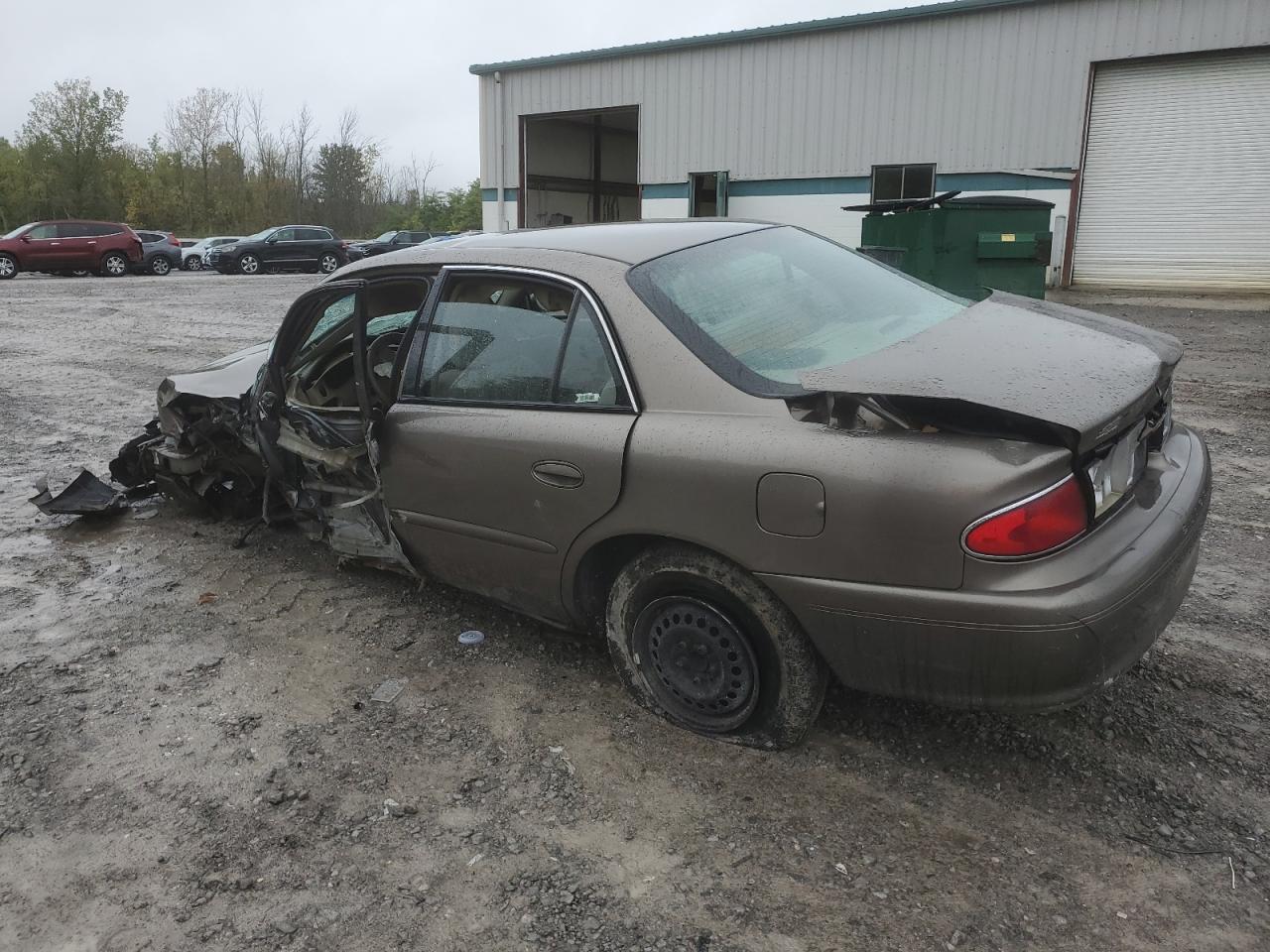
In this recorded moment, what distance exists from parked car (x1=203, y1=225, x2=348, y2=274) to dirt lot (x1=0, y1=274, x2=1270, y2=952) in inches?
1142

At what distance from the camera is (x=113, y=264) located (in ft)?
90.2

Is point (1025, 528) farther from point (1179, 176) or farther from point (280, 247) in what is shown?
Answer: point (280, 247)

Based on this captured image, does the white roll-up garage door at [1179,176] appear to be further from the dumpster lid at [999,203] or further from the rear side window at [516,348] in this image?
the rear side window at [516,348]

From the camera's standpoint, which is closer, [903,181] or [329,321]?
[329,321]

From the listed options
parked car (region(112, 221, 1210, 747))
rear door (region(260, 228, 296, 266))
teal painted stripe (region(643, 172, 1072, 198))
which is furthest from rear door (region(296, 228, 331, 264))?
parked car (region(112, 221, 1210, 747))

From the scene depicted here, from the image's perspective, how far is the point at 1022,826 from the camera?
99.3 inches

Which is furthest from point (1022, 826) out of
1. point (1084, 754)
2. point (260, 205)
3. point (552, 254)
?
point (260, 205)

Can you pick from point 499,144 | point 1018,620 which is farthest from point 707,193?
point 1018,620

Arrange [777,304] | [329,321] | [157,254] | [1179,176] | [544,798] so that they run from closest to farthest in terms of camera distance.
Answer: [544,798] < [777,304] < [329,321] < [1179,176] < [157,254]

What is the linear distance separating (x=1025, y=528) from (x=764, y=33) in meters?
20.7

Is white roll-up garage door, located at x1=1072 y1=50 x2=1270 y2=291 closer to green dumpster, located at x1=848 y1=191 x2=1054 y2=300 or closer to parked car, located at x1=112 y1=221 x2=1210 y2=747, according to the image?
green dumpster, located at x1=848 y1=191 x2=1054 y2=300

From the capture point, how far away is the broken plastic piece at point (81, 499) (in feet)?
17.2

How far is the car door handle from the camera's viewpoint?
2969 mm

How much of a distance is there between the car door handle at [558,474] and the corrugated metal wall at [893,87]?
57.9 ft
